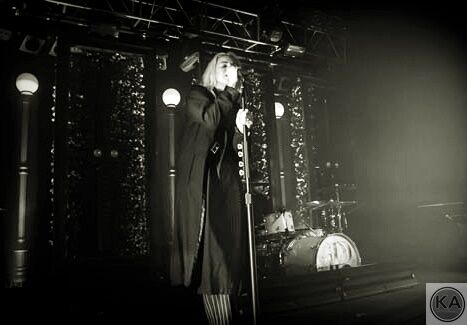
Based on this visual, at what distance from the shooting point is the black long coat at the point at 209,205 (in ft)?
7.57

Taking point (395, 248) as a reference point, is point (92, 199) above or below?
above

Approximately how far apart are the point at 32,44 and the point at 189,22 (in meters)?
2.08

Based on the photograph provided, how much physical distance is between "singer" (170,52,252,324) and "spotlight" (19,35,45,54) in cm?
378

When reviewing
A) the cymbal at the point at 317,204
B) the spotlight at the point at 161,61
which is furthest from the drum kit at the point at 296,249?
the spotlight at the point at 161,61

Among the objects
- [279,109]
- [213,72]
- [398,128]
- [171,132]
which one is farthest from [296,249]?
[398,128]

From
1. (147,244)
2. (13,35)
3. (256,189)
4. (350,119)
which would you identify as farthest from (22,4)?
(350,119)

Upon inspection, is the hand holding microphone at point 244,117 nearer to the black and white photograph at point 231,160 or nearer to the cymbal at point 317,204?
the black and white photograph at point 231,160

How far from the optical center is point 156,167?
19.0 feet

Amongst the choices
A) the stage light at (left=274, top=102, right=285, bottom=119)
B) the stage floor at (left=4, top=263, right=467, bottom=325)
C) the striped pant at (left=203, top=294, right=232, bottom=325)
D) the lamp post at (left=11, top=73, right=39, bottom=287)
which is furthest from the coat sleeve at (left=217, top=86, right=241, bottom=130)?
the stage light at (left=274, top=102, right=285, bottom=119)

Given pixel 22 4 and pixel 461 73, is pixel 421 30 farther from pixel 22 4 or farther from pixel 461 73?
pixel 22 4

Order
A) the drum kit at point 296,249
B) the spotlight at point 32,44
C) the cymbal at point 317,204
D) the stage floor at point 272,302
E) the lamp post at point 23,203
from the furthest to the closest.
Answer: the cymbal at point 317,204 → the spotlight at point 32,44 → the drum kit at point 296,249 → the lamp post at point 23,203 → the stage floor at point 272,302

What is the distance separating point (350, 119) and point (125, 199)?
4.38 meters

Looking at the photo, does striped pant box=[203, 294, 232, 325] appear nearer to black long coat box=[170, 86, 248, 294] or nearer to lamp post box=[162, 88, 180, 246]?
black long coat box=[170, 86, 248, 294]

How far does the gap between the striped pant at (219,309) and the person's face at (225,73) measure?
1.31m
